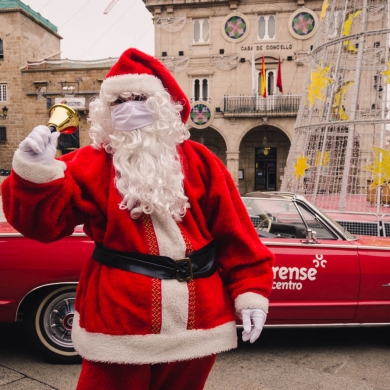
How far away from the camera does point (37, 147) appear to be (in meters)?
1.53

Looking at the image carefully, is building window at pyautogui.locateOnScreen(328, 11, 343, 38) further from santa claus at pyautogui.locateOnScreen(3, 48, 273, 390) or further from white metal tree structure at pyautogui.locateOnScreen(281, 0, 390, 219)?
santa claus at pyautogui.locateOnScreen(3, 48, 273, 390)

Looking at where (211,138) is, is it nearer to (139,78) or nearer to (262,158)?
(262,158)

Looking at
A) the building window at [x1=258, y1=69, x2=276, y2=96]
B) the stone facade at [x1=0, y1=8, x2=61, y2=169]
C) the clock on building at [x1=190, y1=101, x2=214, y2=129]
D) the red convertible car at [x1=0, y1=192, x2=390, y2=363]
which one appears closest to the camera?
the red convertible car at [x1=0, y1=192, x2=390, y2=363]

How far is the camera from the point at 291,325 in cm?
381

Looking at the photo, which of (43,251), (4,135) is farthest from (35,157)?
(4,135)

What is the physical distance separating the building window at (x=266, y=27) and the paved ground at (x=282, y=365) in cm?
2160

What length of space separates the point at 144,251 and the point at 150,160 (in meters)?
0.39

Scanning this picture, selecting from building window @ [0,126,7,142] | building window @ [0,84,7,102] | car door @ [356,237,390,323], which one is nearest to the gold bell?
car door @ [356,237,390,323]

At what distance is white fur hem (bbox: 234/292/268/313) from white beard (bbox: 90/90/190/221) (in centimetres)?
43

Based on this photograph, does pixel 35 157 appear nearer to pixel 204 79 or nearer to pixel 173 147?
pixel 173 147

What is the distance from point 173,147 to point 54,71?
27855 millimetres

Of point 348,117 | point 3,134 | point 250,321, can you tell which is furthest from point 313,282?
point 3,134

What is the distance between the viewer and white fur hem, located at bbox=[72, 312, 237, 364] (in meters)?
1.62

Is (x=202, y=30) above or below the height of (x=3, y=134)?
above
